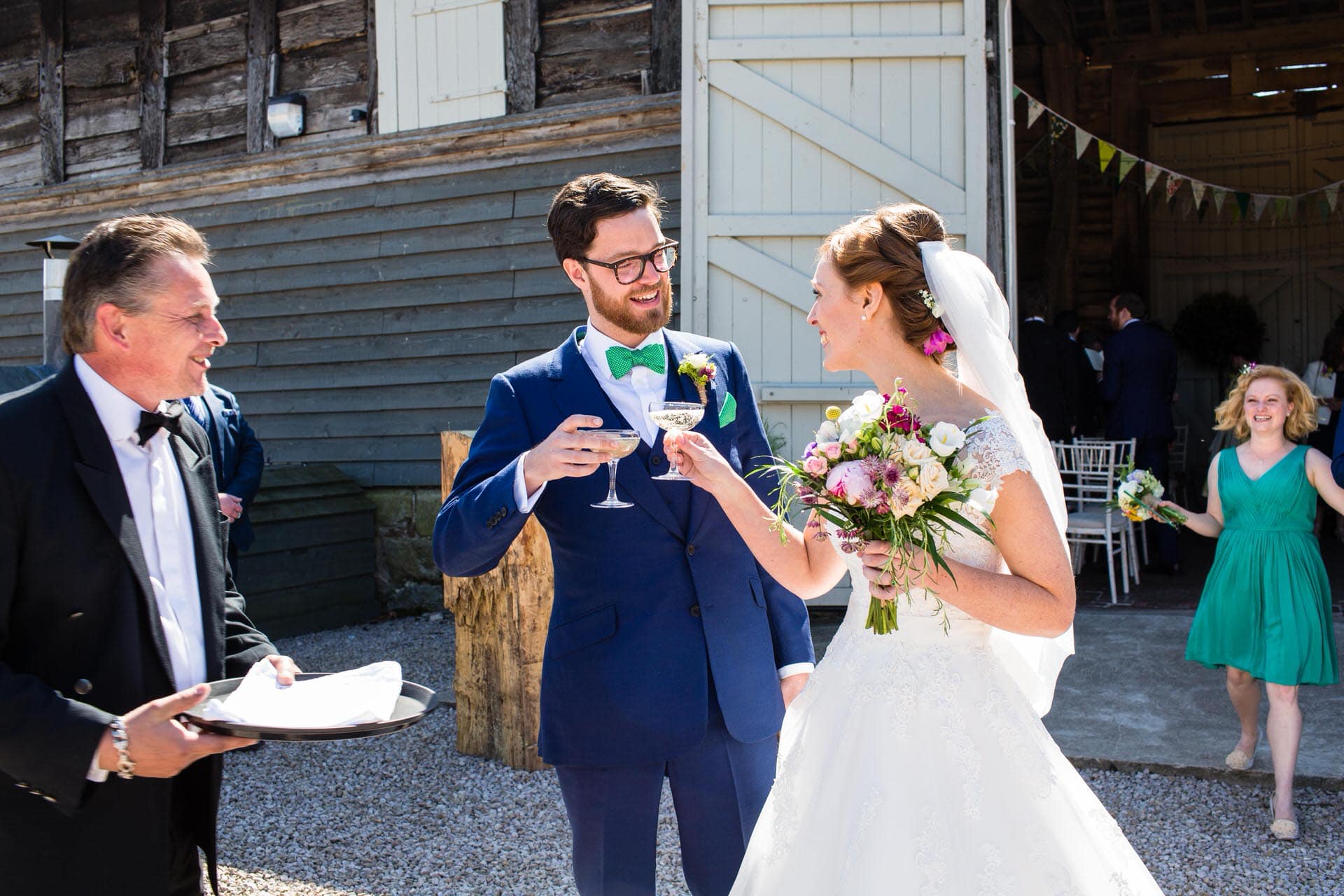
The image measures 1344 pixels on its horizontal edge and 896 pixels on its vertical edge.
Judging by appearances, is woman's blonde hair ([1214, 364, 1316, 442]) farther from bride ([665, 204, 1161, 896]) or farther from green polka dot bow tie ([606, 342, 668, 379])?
green polka dot bow tie ([606, 342, 668, 379])

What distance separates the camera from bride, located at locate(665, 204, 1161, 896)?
80.6 inches

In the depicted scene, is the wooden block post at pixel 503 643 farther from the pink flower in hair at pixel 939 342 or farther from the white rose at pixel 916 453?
the white rose at pixel 916 453

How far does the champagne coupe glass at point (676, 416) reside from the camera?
7.34 ft

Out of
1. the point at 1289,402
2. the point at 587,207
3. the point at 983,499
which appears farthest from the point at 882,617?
the point at 1289,402

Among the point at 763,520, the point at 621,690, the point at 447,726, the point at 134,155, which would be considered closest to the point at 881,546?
the point at 763,520

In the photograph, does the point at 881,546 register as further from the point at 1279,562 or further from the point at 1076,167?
the point at 1076,167

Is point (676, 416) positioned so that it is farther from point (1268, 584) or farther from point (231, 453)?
point (231, 453)

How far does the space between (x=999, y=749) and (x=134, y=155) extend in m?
9.45

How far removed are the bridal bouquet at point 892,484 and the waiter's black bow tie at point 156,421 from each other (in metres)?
1.14

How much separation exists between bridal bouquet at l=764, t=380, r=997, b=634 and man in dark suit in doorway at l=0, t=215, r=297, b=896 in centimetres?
105

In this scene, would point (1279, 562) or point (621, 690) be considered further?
point (1279, 562)

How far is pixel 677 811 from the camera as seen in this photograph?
2420 millimetres

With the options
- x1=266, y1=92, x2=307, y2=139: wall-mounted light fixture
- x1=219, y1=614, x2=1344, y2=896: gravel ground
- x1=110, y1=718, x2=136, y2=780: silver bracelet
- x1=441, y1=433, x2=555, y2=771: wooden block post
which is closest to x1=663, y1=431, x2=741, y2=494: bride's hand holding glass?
x1=110, y1=718, x2=136, y2=780: silver bracelet

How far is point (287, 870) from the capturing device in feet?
12.8
